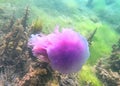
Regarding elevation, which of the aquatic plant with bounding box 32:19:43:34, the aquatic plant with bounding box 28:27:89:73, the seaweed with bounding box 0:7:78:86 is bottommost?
the aquatic plant with bounding box 28:27:89:73

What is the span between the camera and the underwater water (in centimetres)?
293

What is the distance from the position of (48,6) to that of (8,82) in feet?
24.8

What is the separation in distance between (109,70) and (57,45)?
178 inches

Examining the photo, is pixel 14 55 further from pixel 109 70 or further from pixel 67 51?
pixel 109 70

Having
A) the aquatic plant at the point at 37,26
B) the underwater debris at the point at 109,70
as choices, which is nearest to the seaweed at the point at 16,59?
the aquatic plant at the point at 37,26

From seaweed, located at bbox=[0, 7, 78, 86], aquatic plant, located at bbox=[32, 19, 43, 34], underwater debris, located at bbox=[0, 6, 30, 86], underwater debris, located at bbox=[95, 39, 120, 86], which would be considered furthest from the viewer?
underwater debris, located at bbox=[95, 39, 120, 86]

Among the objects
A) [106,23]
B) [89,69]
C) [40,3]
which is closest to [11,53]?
[89,69]

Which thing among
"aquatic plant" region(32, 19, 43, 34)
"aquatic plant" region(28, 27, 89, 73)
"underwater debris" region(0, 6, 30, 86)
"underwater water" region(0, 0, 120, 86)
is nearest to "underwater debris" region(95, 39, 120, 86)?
"underwater water" region(0, 0, 120, 86)

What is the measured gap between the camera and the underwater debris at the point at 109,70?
6450mm

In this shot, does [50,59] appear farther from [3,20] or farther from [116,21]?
[116,21]

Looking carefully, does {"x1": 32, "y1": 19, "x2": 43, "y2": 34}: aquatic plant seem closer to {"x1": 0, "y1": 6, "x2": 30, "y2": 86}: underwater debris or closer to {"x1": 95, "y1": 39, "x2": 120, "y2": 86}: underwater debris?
{"x1": 0, "y1": 6, "x2": 30, "y2": 86}: underwater debris

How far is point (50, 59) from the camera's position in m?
2.95

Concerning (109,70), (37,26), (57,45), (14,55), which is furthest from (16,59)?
(109,70)

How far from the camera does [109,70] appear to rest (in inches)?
274
